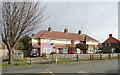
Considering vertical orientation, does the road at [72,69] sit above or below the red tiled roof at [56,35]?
below

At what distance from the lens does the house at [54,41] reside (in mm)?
39994

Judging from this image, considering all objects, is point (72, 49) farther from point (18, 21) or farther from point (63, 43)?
point (18, 21)

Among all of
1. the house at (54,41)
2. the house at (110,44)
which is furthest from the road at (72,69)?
the house at (110,44)

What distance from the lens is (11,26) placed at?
17.1 m

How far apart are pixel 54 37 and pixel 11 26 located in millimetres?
26061

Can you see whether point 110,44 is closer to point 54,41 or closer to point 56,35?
point 56,35

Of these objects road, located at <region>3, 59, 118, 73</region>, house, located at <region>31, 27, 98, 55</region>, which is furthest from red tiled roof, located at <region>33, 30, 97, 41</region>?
road, located at <region>3, 59, 118, 73</region>

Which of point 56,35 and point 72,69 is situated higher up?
point 56,35

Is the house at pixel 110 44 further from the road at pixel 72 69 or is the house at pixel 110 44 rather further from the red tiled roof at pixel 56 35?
the road at pixel 72 69

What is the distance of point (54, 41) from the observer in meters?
42.7

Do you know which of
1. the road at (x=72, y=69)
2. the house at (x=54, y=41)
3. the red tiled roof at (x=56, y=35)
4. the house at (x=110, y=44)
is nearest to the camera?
the road at (x=72, y=69)

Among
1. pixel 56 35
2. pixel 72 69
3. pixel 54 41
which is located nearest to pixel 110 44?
pixel 56 35

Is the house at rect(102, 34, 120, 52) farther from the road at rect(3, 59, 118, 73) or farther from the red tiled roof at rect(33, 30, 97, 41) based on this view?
the road at rect(3, 59, 118, 73)

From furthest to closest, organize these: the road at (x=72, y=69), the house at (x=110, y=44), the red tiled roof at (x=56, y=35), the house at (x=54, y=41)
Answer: the house at (x=110, y=44)
the red tiled roof at (x=56, y=35)
the house at (x=54, y=41)
the road at (x=72, y=69)
